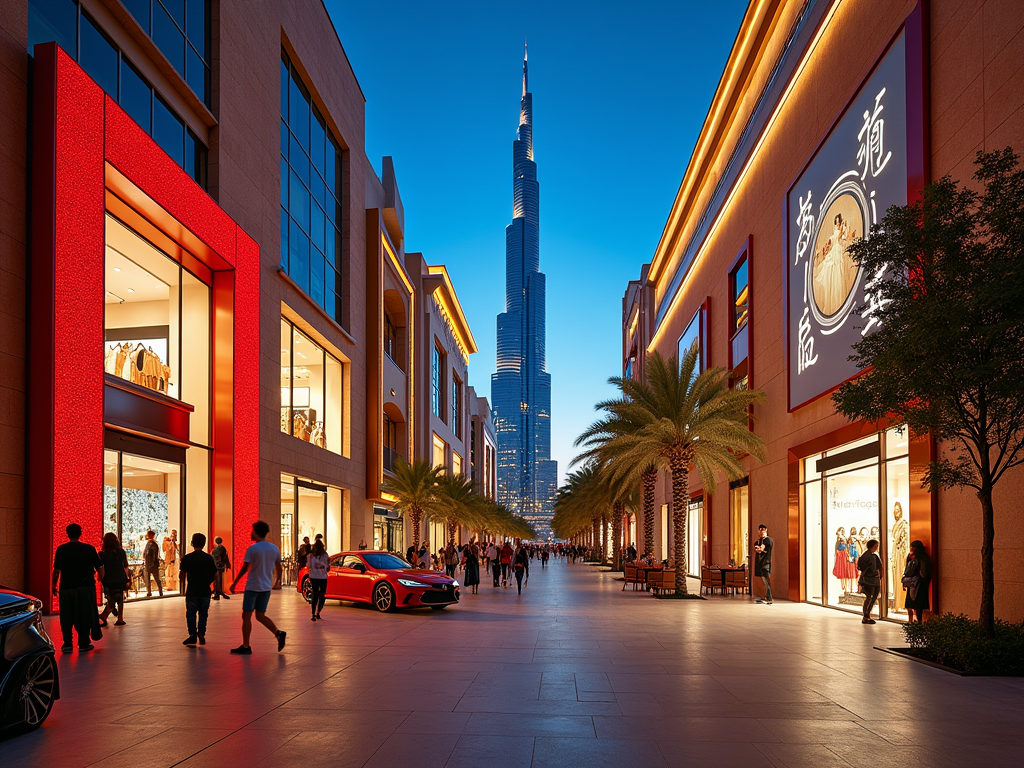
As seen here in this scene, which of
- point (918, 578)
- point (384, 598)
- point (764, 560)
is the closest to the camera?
point (918, 578)

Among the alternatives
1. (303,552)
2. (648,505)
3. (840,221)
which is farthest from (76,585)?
(648,505)

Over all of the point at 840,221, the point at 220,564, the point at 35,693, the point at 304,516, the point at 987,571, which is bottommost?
the point at 220,564

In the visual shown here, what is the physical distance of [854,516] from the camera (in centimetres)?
1897

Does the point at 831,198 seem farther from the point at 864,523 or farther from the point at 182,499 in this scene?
the point at 182,499

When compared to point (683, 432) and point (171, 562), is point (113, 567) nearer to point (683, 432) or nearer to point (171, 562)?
point (171, 562)

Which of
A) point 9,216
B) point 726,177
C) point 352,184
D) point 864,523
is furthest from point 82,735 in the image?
point 352,184

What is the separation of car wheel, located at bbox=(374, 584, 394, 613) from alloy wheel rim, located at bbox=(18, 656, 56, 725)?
11843 mm

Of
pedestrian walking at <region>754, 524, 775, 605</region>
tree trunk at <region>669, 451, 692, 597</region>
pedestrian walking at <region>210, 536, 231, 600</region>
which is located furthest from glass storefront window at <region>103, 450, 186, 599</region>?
pedestrian walking at <region>754, 524, 775, 605</region>

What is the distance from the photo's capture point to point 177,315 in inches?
917

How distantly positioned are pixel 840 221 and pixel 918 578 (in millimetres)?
8465

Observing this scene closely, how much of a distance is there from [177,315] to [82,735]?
18.2 m

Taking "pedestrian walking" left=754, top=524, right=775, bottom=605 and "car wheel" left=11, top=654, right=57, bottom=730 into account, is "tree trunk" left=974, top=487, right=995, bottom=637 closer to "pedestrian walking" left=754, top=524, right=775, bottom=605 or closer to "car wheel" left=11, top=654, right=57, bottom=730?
"car wheel" left=11, top=654, right=57, bottom=730

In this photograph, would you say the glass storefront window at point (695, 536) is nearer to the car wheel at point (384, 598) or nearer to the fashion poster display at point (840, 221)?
the fashion poster display at point (840, 221)

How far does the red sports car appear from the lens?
18578 mm
